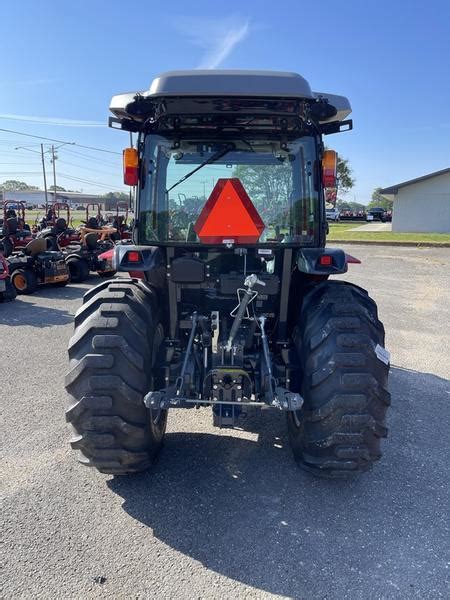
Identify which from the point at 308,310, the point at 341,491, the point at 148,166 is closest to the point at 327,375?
the point at 308,310

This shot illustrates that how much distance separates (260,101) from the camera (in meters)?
2.68

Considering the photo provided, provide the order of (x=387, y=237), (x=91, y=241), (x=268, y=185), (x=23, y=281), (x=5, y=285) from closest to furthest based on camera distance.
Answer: (x=268, y=185) < (x=5, y=285) < (x=23, y=281) < (x=91, y=241) < (x=387, y=237)

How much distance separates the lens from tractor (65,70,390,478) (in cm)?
268

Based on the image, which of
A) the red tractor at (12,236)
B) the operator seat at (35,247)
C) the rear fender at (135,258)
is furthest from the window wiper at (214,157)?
the red tractor at (12,236)

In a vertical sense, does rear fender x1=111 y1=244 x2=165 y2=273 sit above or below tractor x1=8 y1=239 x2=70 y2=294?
above

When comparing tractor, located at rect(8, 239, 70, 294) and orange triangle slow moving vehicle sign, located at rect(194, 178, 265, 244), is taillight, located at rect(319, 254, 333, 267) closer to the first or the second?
orange triangle slow moving vehicle sign, located at rect(194, 178, 265, 244)

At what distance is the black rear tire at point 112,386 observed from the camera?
2672 mm

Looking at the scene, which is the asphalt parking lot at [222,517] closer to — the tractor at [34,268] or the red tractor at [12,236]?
the tractor at [34,268]

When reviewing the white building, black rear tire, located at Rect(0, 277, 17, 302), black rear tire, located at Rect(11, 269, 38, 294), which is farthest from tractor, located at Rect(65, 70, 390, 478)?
the white building

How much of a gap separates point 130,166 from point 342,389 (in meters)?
2.02

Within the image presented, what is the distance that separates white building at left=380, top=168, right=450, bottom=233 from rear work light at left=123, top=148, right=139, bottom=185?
31758 millimetres

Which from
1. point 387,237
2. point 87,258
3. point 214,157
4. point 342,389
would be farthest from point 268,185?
point 387,237

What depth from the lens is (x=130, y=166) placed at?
315 cm

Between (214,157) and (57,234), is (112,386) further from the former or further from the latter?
(57,234)
